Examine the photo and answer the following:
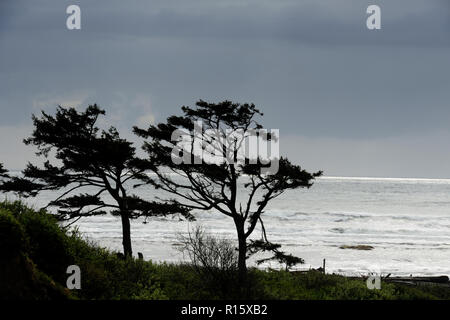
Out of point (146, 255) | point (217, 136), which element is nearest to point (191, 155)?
point (217, 136)

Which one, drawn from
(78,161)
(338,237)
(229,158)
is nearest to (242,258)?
(229,158)

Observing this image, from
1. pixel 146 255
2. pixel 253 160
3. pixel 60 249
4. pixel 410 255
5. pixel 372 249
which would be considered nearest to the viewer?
pixel 60 249

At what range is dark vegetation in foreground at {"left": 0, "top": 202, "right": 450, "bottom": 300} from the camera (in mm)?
8289

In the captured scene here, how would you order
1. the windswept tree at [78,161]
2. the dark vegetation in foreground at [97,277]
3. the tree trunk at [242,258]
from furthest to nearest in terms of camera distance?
the windswept tree at [78,161] → the tree trunk at [242,258] → the dark vegetation in foreground at [97,277]

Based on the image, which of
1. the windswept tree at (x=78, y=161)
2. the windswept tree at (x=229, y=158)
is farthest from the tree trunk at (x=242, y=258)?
the windswept tree at (x=78, y=161)

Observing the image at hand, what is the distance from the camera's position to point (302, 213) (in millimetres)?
82750

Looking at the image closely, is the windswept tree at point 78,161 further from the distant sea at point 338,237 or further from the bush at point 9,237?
the bush at point 9,237

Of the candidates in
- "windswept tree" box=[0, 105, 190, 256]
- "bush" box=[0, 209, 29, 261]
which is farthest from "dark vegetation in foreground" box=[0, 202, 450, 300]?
"windswept tree" box=[0, 105, 190, 256]

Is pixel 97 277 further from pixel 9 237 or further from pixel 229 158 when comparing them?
pixel 229 158

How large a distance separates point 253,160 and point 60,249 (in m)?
8.30

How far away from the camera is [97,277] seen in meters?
11.4

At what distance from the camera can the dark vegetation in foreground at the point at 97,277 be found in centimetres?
Result: 829

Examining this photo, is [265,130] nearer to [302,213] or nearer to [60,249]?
[60,249]

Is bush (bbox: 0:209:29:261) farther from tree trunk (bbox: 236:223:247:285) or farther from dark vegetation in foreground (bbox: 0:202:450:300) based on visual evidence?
tree trunk (bbox: 236:223:247:285)
